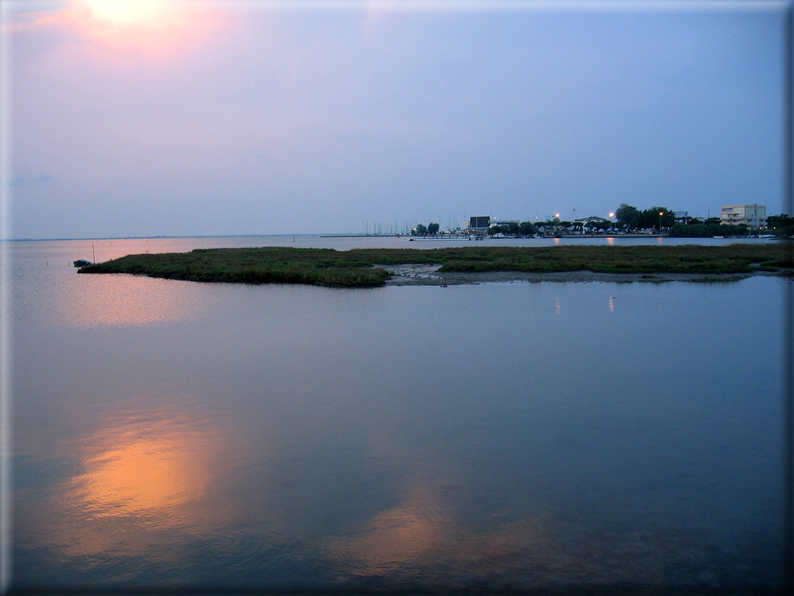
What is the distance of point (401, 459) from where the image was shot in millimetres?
6738

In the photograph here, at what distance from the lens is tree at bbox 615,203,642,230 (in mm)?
142500

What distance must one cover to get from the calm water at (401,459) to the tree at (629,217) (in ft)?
457

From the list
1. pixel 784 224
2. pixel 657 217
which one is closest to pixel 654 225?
pixel 657 217

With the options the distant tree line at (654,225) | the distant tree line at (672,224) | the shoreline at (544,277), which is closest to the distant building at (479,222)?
the distant tree line at (654,225)

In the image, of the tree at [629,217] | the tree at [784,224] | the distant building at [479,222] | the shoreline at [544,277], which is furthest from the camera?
the distant building at [479,222]

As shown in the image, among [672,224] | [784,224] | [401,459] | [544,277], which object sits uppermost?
[672,224]

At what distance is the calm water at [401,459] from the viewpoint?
4.59m

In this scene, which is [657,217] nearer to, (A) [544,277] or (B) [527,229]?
(B) [527,229]

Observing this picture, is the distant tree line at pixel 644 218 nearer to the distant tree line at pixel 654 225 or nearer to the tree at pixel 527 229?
the distant tree line at pixel 654 225

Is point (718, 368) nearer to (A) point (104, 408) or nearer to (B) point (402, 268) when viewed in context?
(A) point (104, 408)

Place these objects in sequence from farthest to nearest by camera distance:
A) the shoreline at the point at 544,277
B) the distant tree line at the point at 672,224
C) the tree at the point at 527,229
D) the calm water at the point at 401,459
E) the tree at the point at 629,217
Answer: the tree at the point at 527,229 < the tree at the point at 629,217 < the distant tree line at the point at 672,224 < the shoreline at the point at 544,277 < the calm water at the point at 401,459

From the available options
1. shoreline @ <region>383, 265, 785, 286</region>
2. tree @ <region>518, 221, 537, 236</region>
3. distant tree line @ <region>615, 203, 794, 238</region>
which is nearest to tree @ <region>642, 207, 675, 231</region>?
distant tree line @ <region>615, 203, 794, 238</region>

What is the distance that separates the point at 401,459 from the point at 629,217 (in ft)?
504

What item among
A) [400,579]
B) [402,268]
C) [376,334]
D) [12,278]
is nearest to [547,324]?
[376,334]
